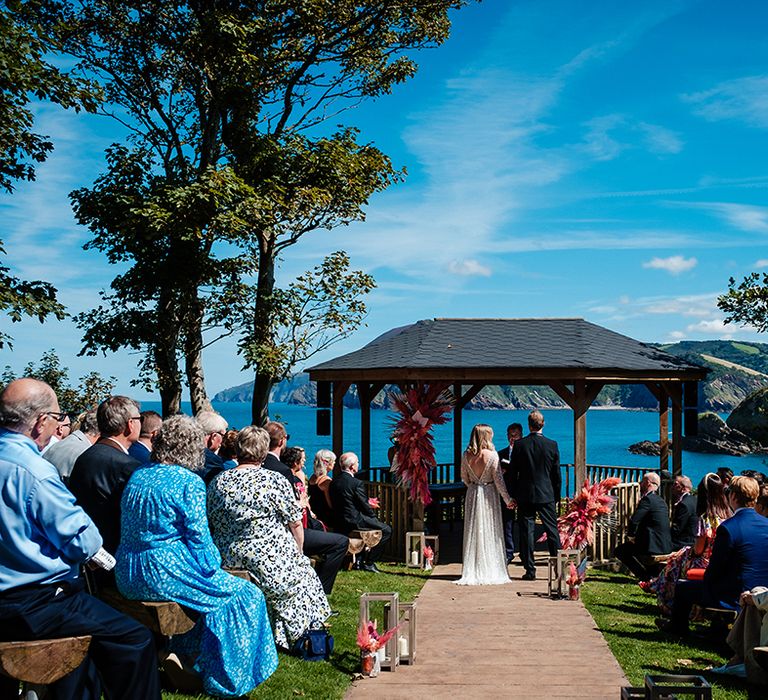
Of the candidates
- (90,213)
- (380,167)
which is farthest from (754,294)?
(90,213)

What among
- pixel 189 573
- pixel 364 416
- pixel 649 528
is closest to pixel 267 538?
pixel 189 573

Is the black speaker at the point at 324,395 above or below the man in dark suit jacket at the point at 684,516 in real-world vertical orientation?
above

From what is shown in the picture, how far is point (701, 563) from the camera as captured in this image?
27.7 ft

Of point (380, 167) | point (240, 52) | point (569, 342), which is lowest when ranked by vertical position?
point (569, 342)

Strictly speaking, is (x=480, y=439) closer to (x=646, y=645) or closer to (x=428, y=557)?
(x=428, y=557)

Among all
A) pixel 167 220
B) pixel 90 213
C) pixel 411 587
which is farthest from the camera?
→ pixel 90 213

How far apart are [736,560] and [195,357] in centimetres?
1301

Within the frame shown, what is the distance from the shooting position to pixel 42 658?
4.26 metres

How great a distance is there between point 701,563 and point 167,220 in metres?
10.6

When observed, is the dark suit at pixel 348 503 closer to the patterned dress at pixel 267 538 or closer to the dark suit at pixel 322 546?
the dark suit at pixel 322 546

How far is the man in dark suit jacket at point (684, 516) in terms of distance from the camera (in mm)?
9964

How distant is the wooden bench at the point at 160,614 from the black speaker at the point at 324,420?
9.35m

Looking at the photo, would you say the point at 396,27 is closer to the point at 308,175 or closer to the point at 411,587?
the point at 308,175

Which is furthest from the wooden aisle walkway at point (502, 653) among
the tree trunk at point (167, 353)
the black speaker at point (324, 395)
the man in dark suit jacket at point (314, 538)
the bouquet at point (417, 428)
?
the tree trunk at point (167, 353)
